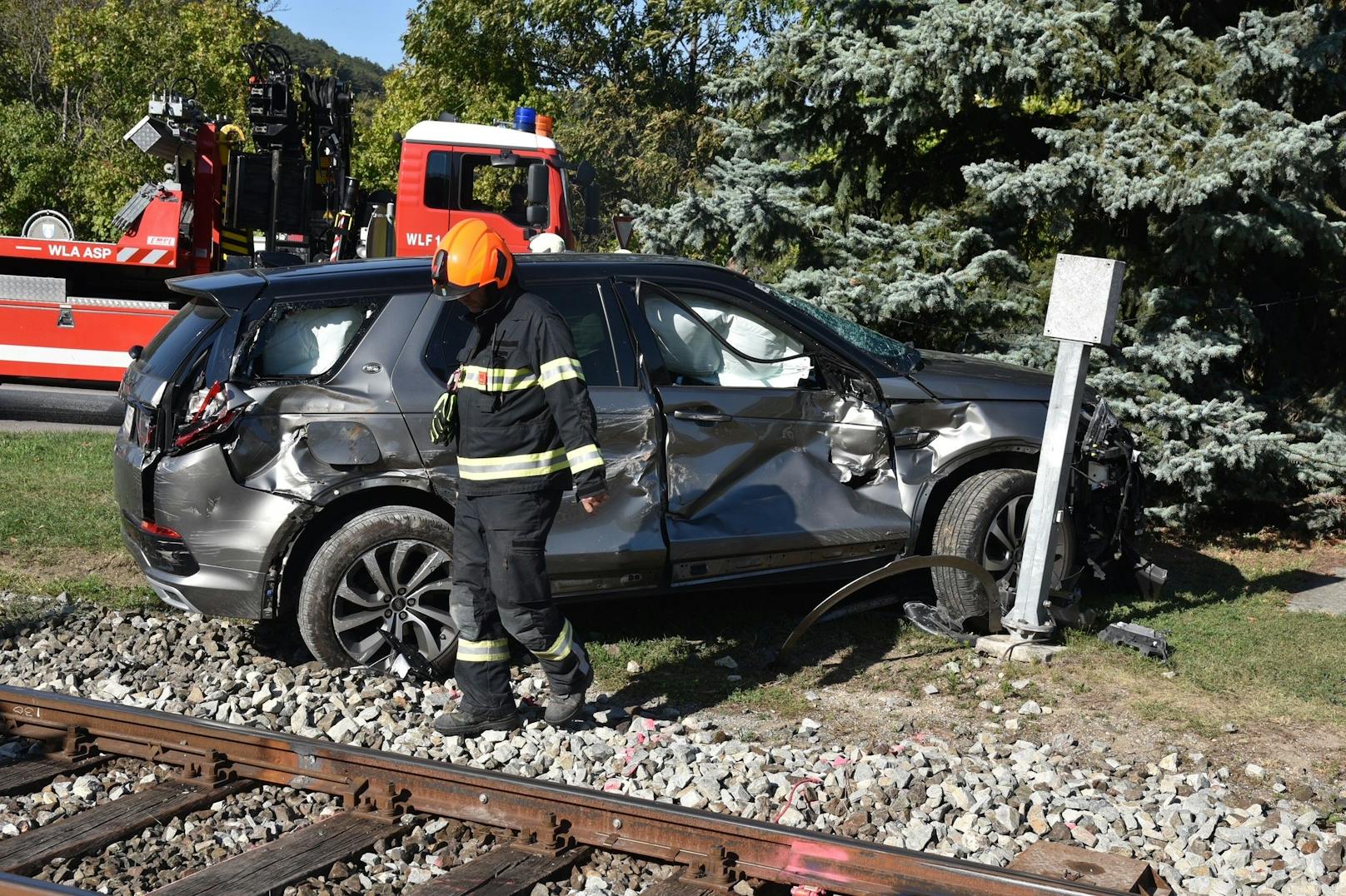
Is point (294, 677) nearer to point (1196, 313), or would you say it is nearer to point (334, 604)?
point (334, 604)

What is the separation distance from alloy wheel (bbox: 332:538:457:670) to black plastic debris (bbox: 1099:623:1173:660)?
10.3 ft

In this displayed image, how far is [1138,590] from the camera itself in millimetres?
7266

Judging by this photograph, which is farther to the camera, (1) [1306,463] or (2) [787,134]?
(2) [787,134]

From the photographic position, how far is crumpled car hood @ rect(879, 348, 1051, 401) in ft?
20.5

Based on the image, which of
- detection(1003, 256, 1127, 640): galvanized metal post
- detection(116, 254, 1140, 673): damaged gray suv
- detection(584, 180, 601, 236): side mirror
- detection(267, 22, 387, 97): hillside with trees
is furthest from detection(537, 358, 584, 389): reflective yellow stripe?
detection(267, 22, 387, 97): hillside with trees

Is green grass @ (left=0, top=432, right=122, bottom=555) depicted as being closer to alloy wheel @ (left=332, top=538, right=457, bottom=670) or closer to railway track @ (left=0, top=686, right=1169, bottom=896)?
alloy wheel @ (left=332, top=538, right=457, bottom=670)

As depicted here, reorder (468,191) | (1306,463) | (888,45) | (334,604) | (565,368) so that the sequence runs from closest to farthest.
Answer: (565,368), (334,604), (1306,463), (888,45), (468,191)

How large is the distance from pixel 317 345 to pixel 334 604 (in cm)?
113

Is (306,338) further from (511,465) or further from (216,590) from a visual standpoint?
A: (511,465)

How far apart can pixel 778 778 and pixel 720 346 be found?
7.41 feet

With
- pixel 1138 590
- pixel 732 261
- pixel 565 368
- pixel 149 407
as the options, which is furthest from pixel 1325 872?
pixel 732 261

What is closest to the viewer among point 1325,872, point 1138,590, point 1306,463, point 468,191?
point 1325,872

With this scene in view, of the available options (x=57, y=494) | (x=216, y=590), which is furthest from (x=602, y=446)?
(x=57, y=494)

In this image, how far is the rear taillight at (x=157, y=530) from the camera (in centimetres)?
543
